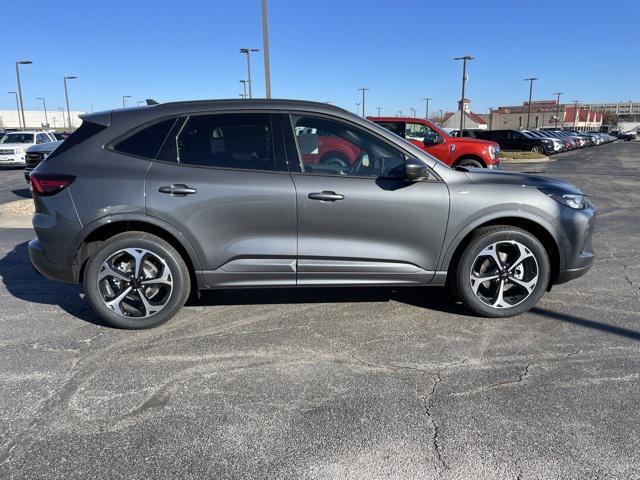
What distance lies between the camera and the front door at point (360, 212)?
393 centimetres

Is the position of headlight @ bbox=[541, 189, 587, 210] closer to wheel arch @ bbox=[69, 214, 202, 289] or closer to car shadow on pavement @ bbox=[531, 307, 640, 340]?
car shadow on pavement @ bbox=[531, 307, 640, 340]

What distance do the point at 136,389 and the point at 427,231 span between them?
96.5 inches

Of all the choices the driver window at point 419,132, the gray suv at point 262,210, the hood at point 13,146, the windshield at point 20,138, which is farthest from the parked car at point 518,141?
the gray suv at point 262,210

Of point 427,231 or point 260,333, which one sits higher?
point 427,231

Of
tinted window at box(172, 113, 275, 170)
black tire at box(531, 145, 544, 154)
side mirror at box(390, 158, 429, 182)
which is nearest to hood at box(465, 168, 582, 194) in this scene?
side mirror at box(390, 158, 429, 182)

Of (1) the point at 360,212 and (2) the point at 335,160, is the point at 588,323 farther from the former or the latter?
(2) the point at 335,160

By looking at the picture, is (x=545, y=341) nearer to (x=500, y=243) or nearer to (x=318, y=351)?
(x=500, y=243)

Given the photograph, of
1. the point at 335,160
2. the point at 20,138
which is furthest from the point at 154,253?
the point at 20,138

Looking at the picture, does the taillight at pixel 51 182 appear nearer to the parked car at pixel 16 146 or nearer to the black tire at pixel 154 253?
the black tire at pixel 154 253

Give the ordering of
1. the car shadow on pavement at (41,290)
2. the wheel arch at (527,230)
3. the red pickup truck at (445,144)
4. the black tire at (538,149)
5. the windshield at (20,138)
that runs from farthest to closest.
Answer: the black tire at (538,149), the windshield at (20,138), the red pickup truck at (445,144), the car shadow on pavement at (41,290), the wheel arch at (527,230)

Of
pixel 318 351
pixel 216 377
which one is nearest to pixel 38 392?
pixel 216 377

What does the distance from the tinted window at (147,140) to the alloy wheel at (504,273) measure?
2.76 metres

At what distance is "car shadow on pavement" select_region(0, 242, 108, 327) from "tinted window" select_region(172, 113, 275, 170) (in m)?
1.66

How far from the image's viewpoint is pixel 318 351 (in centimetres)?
368
